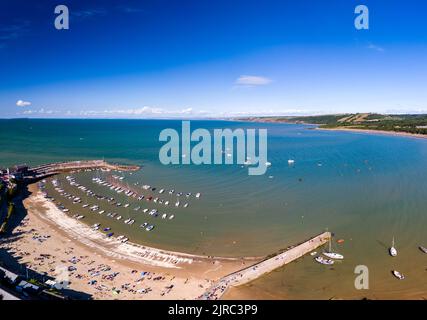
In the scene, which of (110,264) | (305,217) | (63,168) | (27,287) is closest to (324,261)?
(305,217)

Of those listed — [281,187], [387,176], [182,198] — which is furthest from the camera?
[387,176]

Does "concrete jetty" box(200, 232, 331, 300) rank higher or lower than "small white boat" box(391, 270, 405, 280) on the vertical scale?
higher

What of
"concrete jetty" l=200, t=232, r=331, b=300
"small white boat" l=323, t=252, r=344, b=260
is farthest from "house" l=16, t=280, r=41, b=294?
"small white boat" l=323, t=252, r=344, b=260

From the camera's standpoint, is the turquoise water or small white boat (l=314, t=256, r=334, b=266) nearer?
the turquoise water

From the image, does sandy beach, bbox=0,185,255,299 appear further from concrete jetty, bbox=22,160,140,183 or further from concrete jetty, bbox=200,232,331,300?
concrete jetty, bbox=22,160,140,183

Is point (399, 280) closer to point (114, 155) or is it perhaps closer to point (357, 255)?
point (357, 255)
